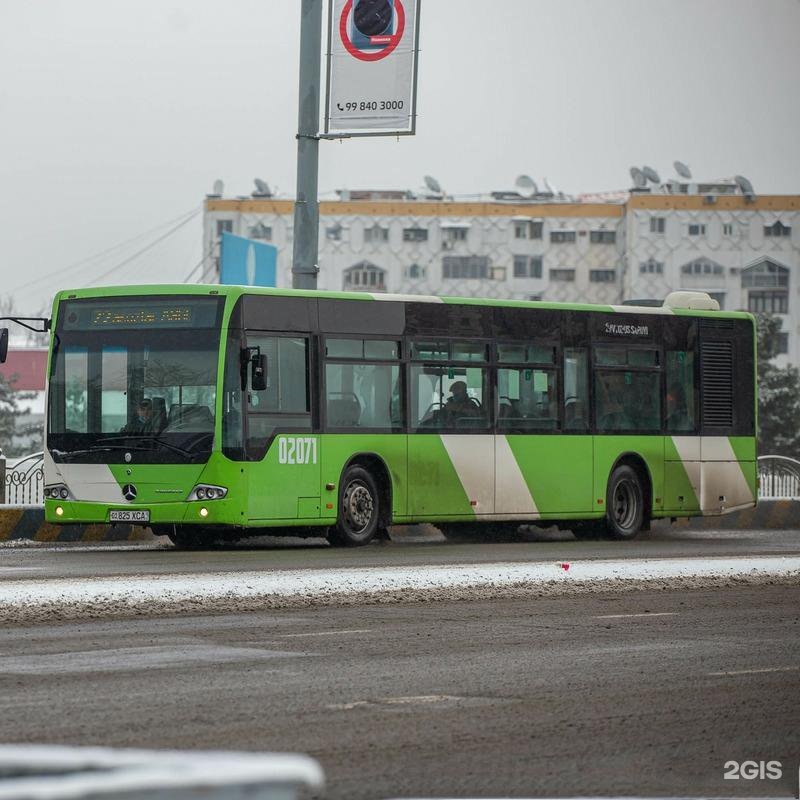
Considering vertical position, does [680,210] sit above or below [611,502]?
above

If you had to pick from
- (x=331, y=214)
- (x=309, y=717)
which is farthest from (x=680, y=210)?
(x=309, y=717)

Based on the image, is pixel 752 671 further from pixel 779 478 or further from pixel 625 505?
pixel 779 478

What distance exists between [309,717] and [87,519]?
1331 centimetres

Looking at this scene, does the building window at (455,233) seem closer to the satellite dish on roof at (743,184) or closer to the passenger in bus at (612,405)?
the satellite dish on roof at (743,184)

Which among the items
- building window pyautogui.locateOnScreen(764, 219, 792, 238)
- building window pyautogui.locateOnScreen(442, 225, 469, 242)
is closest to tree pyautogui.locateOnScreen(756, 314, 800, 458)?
building window pyautogui.locateOnScreen(764, 219, 792, 238)

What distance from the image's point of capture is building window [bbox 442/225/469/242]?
139500mm

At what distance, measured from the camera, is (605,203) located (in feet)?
456

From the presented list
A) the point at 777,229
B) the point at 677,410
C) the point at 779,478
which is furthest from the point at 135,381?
the point at 777,229

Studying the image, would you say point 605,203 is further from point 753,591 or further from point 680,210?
point 753,591

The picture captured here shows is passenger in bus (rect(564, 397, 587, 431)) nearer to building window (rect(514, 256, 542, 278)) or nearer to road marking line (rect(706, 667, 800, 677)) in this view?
road marking line (rect(706, 667, 800, 677))

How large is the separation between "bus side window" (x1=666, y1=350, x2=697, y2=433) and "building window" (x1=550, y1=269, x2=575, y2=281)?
11573 cm

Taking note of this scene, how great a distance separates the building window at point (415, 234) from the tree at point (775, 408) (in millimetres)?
59597

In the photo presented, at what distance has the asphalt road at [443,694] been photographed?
20.5 feet

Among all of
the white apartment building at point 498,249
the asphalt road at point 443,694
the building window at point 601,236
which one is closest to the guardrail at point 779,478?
the asphalt road at point 443,694
